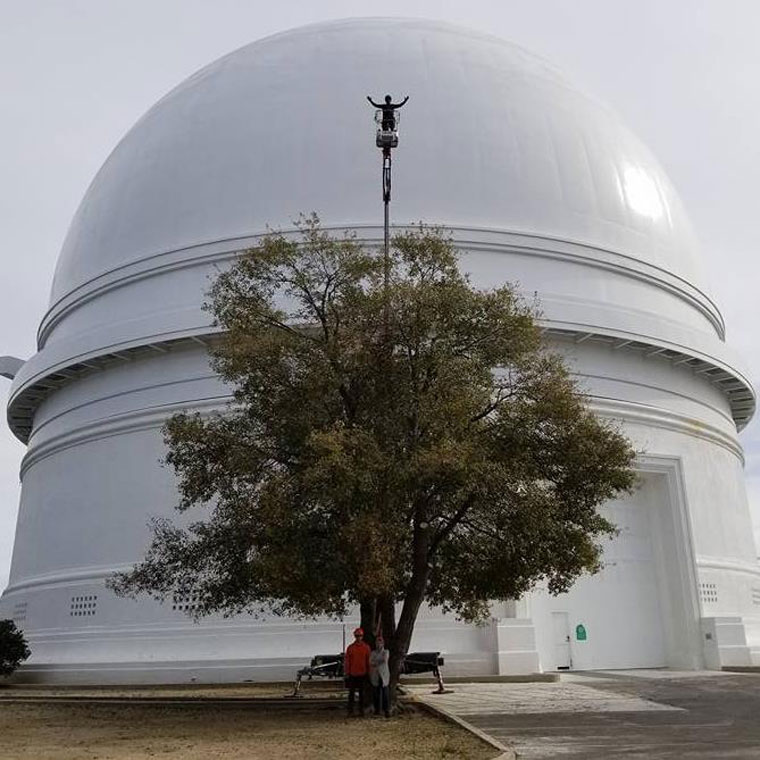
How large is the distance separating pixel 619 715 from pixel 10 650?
15.3 m

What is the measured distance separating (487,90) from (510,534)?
1813 cm

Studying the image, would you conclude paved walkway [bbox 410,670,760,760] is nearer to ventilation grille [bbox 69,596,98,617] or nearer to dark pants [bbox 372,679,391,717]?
dark pants [bbox 372,679,391,717]

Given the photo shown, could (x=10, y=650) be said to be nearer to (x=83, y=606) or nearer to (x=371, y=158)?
(x=83, y=606)

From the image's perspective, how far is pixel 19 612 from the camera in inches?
974

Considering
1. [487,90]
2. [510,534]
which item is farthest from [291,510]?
[487,90]

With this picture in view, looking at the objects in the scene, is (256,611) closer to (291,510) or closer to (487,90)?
(291,510)

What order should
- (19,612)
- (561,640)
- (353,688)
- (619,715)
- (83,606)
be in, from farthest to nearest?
(19,612) < (83,606) < (561,640) < (353,688) < (619,715)

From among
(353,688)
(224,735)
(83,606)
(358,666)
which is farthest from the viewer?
(83,606)

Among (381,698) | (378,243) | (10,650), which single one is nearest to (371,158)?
(378,243)

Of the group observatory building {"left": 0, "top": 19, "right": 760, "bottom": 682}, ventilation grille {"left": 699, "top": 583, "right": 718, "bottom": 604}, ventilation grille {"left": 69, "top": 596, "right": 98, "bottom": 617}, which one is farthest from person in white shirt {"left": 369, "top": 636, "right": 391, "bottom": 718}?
ventilation grille {"left": 699, "top": 583, "right": 718, "bottom": 604}

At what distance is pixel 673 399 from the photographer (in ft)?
82.6

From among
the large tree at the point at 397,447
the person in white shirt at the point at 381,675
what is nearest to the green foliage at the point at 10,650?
the large tree at the point at 397,447

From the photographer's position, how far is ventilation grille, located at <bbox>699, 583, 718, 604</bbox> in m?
23.3

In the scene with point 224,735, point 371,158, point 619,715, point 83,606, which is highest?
point 371,158
